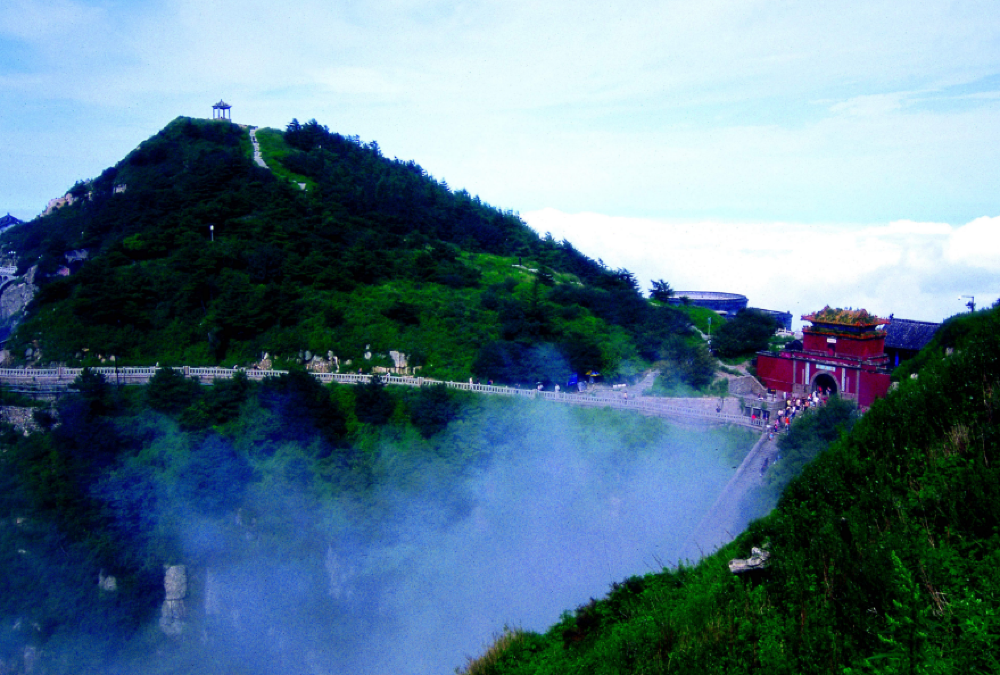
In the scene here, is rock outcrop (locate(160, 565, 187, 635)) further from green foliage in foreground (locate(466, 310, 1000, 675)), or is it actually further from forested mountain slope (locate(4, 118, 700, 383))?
green foliage in foreground (locate(466, 310, 1000, 675))

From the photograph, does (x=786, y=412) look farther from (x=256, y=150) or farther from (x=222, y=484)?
(x=256, y=150)

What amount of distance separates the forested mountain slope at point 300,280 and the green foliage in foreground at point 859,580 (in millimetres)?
15998

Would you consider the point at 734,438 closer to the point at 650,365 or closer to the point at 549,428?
the point at 549,428

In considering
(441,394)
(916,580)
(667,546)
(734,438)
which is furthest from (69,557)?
(916,580)

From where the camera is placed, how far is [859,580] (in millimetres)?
6883

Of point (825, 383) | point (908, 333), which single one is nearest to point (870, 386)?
point (825, 383)

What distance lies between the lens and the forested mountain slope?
2767 cm

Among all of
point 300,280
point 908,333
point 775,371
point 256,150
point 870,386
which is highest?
point 256,150

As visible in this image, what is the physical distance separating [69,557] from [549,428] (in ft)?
48.3

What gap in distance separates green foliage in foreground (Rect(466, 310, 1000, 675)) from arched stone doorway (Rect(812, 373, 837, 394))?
14.9 metres

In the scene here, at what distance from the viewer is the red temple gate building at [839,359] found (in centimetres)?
2338

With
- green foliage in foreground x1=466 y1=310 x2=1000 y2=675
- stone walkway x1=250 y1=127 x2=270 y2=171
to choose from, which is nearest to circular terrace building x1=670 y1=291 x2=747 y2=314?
stone walkway x1=250 y1=127 x2=270 y2=171

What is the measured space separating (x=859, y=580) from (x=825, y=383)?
1993cm

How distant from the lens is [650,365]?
2792 centimetres
